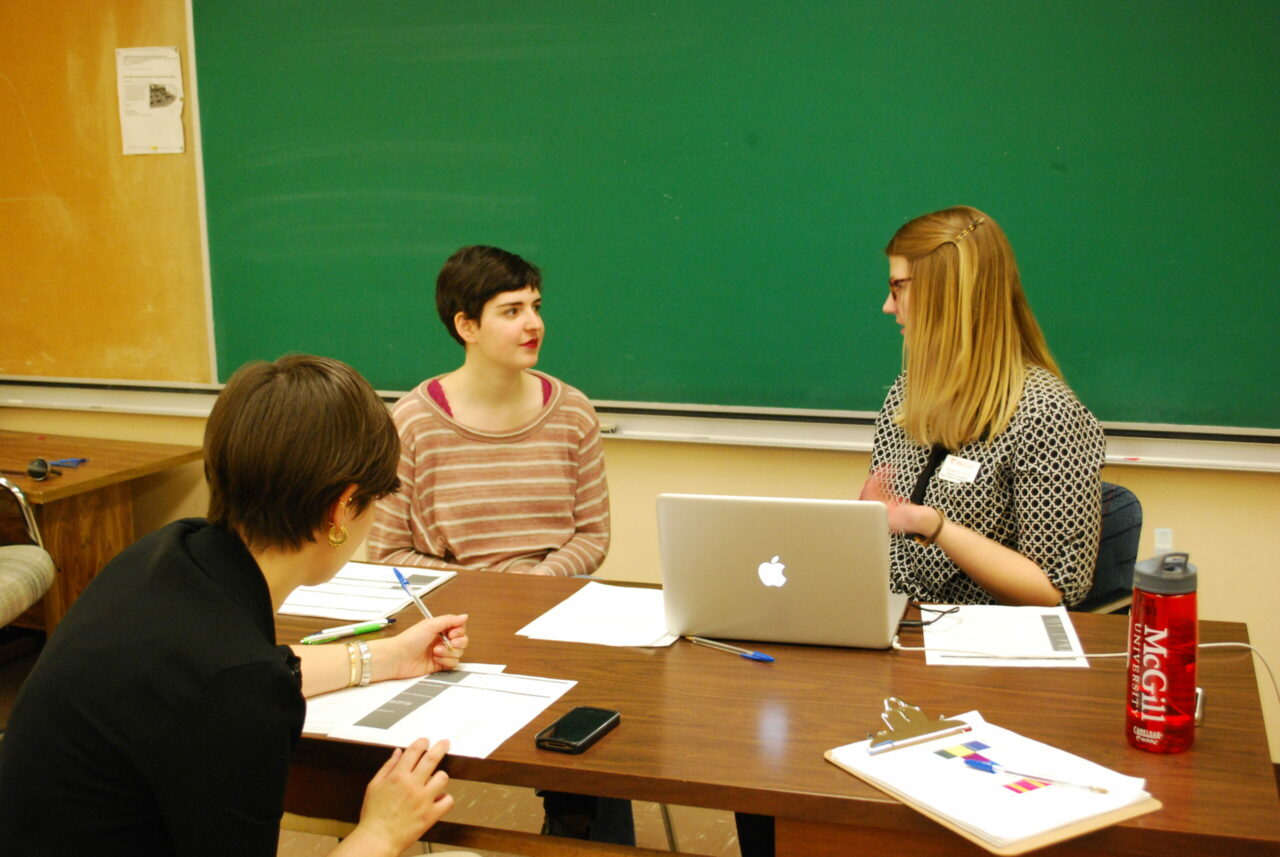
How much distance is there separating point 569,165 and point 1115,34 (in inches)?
56.7

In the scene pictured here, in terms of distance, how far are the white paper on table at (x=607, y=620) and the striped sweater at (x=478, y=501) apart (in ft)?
1.26

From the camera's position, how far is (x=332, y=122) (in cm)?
328

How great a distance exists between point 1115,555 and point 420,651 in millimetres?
1306

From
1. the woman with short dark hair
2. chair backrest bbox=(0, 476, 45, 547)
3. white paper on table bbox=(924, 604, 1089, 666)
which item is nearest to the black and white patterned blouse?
white paper on table bbox=(924, 604, 1089, 666)

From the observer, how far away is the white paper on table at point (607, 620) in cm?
165

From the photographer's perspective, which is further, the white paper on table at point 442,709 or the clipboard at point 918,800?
the white paper on table at point 442,709

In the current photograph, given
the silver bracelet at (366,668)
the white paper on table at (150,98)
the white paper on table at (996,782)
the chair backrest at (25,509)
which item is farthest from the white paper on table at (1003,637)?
the white paper on table at (150,98)

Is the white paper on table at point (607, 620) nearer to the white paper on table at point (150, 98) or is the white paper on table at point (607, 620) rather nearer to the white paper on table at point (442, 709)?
the white paper on table at point (442, 709)

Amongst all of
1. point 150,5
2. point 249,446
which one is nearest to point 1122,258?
point 249,446

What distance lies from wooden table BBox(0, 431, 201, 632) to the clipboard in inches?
100

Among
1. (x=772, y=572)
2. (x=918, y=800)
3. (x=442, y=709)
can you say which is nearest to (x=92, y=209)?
(x=442, y=709)

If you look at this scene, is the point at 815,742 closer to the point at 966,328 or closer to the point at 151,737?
the point at 151,737

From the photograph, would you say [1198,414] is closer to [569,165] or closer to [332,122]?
[569,165]

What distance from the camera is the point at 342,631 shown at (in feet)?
5.47
